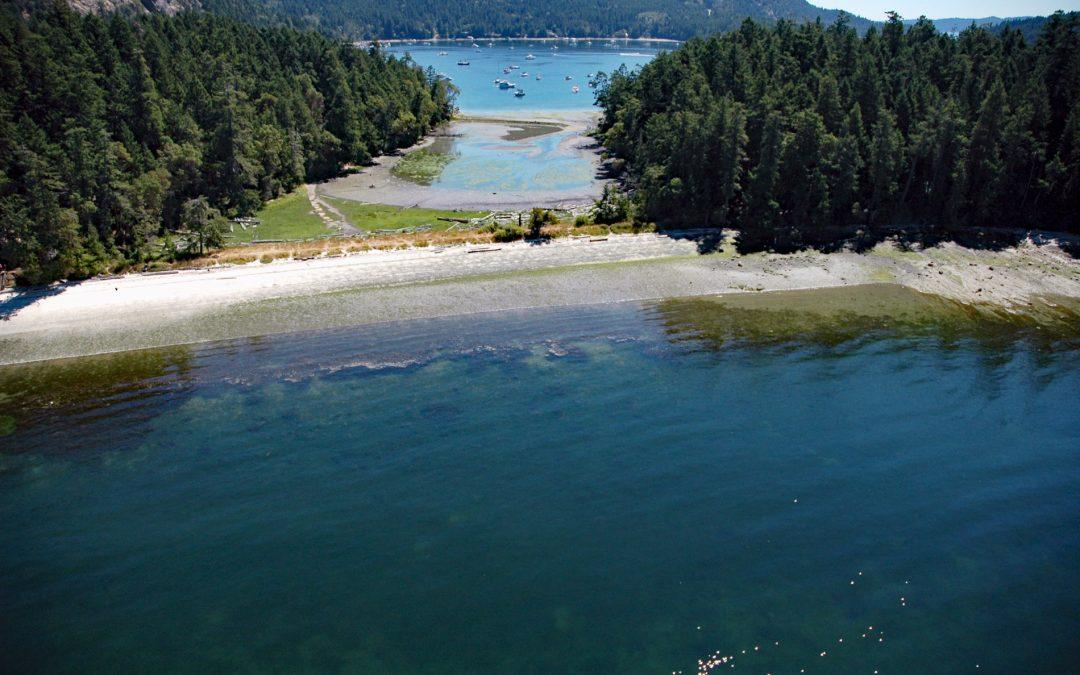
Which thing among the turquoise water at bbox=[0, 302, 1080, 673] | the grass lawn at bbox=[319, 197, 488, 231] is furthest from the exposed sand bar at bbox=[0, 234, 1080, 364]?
the grass lawn at bbox=[319, 197, 488, 231]

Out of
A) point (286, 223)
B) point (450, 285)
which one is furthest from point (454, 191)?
point (450, 285)

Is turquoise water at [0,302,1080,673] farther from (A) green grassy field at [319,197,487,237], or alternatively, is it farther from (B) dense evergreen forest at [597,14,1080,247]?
(A) green grassy field at [319,197,487,237]

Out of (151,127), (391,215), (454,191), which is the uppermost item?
(151,127)

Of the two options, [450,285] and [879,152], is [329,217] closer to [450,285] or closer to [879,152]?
[450,285]

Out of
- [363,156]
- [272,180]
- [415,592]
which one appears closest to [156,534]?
[415,592]

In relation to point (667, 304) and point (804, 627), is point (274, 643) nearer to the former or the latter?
point (804, 627)

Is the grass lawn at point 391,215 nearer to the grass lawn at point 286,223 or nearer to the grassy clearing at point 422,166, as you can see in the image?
the grass lawn at point 286,223
